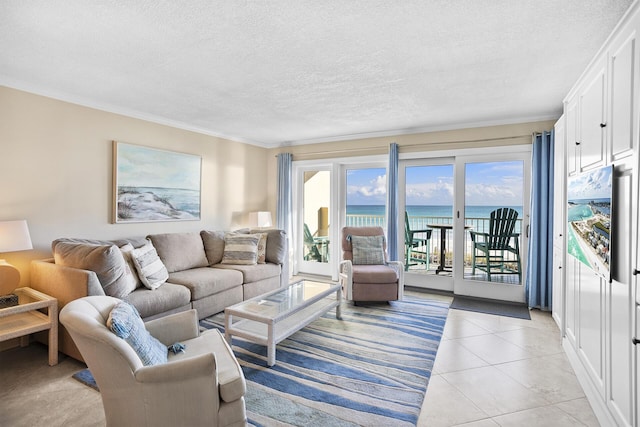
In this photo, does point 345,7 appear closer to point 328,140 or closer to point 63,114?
point 63,114

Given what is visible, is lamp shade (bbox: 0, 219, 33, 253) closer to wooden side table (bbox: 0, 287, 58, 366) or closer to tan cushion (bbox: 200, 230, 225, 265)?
wooden side table (bbox: 0, 287, 58, 366)

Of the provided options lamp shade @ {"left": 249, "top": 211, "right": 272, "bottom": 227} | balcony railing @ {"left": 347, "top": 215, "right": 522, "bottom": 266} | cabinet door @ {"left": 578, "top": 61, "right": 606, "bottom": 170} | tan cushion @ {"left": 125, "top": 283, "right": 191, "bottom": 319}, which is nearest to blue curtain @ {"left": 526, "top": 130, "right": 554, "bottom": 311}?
balcony railing @ {"left": 347, "top": 215, "right": 522, "bottom": 266}

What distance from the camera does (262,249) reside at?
15.6 feet

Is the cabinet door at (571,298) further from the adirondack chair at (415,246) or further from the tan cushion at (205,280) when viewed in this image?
the tan cushion at (205,280)

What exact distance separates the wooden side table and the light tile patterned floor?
2853mm

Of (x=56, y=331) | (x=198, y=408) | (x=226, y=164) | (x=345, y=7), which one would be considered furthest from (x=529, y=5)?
(x=226, y=164)

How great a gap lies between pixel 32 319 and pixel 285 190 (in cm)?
385

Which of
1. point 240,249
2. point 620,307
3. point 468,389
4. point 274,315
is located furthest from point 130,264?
point 620,307

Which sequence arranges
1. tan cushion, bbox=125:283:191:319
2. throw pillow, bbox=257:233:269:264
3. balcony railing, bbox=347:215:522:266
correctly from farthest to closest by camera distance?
throw pillow, bbox=257:233:269:264
balcony railing, bbox=347:215:522:266
tan cushion, bbox=125:283:191:319

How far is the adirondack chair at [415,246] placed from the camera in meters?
5.10

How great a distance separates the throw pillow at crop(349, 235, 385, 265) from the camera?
4664 millimetres

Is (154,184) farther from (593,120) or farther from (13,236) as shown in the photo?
(593,120)

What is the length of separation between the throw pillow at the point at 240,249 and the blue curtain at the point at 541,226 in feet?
11.9

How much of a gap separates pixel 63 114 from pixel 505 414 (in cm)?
463
